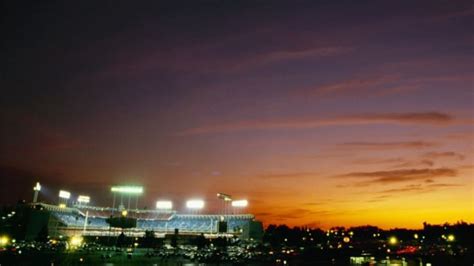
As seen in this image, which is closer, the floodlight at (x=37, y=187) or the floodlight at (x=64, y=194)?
the floodlight at (x=64, y=194)

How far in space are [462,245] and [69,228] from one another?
167m

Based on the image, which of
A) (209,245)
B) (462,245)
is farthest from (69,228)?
(462,245)

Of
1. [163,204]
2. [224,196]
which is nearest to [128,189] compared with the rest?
[163,204]

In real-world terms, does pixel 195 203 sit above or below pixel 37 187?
below

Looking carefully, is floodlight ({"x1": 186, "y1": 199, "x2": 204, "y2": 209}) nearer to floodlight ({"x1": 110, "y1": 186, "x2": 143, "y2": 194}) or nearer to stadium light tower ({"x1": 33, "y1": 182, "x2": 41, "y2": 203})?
floodlight ({"x1": 110, "y1": 186, "x2": 143, "y2": 194})

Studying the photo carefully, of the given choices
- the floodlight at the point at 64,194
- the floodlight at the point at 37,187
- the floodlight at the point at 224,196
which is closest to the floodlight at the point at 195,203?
the floodlight at the point at 224,196

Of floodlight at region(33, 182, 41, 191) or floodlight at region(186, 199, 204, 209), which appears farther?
floodlight at region(33, 182, 41, 191)

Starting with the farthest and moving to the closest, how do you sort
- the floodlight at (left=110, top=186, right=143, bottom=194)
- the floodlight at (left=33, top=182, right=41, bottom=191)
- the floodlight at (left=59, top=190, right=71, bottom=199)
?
the floodlight at (left=33, top=182, right=41, bottom=191) → the floodlight at (left=59, top=190, right=71, bottom=199) → the floodlight at (left=110, top=186, right=143, bottom=194)

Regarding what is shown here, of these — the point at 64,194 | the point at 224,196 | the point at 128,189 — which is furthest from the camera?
the point at 64,194

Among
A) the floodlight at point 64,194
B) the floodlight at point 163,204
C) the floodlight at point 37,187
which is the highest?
the floodlight at point 37,187

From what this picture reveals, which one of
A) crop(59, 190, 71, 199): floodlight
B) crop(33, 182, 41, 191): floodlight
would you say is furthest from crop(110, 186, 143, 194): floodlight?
crop(33, 182, 41, 191): floodlight

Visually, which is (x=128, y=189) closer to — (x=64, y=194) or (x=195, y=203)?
(x=195, y=203)

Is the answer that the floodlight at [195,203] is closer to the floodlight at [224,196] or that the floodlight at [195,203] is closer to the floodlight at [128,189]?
the floodlight at [224,196]

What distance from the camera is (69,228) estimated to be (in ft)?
599
